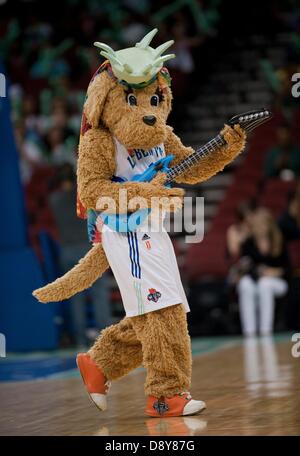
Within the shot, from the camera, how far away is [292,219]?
419 inches

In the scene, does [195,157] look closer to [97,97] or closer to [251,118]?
[251,118]

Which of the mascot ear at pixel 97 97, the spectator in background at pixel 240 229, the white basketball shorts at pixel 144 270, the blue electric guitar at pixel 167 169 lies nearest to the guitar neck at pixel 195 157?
the blue electric guitar at pixel 167 169

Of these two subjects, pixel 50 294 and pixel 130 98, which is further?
pixel 50 294

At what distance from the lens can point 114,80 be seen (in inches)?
188

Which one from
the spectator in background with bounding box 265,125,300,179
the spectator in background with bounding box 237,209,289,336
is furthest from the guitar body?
the spectator in background with bounding box 265,125,300,179

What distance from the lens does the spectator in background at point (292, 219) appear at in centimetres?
1063

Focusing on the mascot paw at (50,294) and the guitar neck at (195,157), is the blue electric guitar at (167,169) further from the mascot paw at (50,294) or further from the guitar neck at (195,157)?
the mascot paw at (50,294)

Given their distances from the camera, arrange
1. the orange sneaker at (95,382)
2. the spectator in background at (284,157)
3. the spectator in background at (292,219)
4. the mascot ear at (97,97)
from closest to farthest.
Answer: the mascot ear at (97,97), the orange sneaker at (95,382), the spectator in background at (292,219), the spectator in background at (284,157)

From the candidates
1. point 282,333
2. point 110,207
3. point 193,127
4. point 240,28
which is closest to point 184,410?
point 110,207

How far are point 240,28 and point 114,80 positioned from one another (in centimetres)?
1067

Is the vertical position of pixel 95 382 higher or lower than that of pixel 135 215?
lower

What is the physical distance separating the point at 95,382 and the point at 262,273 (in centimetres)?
575

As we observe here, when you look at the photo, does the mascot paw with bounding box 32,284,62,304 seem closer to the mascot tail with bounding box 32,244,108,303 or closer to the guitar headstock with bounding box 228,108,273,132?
the mascot tail with bounding box 32,244,108,303

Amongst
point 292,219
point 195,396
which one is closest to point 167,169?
point 195,396
